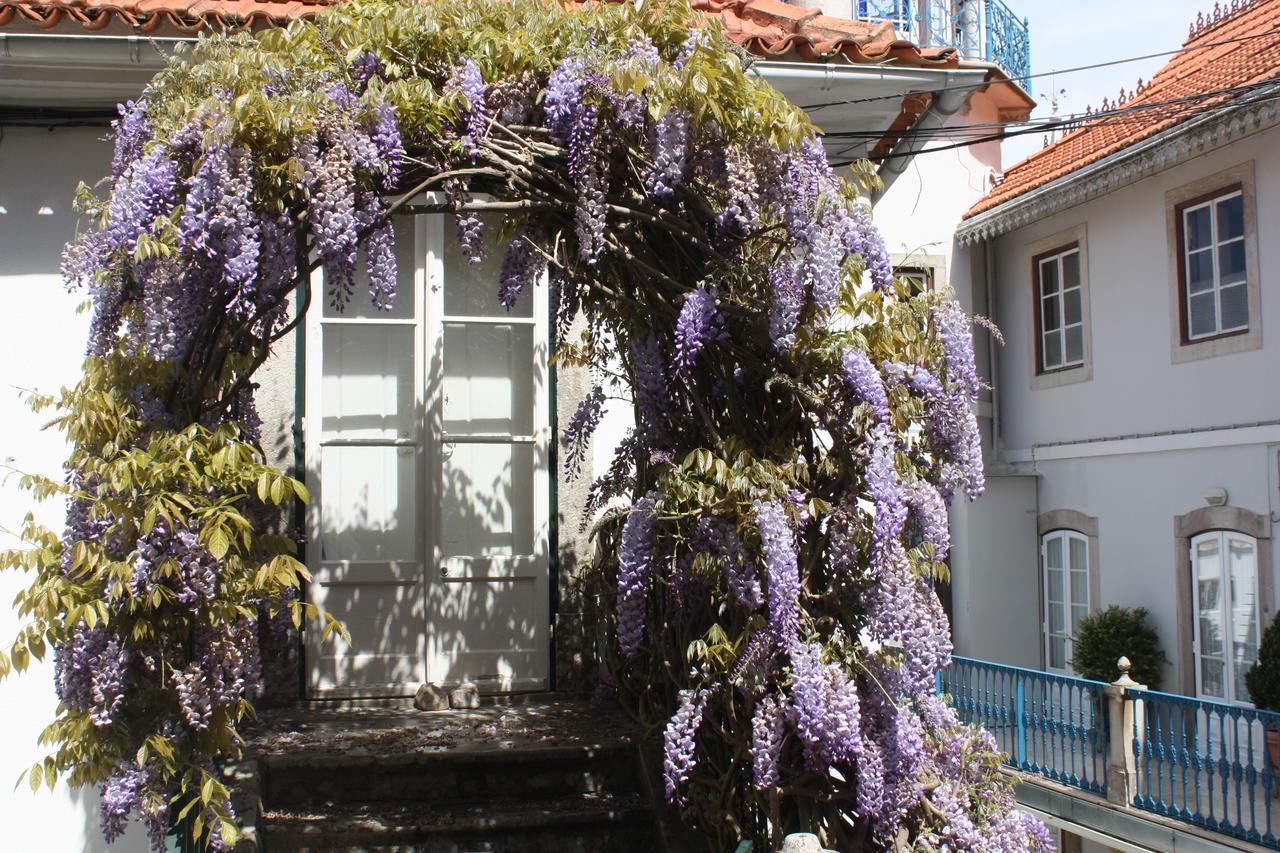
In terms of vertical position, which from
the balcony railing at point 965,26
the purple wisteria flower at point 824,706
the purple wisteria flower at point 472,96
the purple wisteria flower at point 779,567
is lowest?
the purple wisteria flower at point 824,706

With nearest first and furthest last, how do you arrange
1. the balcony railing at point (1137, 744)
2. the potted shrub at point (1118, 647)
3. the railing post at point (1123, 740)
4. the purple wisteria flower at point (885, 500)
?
the purple wisteria flower at point (885, 500)
the balcony railing at point (1137, 744)
the railing post at point (1123, 740)
the potted shrub at point (1118, 647)

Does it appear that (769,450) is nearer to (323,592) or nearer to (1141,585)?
(323,592)

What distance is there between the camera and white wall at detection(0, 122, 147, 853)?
4773 millimetres

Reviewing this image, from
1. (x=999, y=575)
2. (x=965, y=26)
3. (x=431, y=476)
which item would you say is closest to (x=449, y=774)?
(x=431, y=476)

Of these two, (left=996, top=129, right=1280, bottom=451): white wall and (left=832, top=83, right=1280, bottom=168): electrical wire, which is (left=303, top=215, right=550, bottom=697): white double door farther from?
(left=996, top=129, right=1280, bottom=451): white wall

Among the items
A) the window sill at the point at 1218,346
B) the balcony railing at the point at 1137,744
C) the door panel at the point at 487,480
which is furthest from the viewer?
the window sill at the point at 1218,346

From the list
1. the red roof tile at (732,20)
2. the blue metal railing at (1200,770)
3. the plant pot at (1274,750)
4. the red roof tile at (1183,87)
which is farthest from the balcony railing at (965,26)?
the plant pot at (1274,750)

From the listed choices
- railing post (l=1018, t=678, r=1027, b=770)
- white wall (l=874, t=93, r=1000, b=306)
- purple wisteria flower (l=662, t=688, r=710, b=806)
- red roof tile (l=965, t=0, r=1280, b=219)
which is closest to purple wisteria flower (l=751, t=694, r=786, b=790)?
purple wisteria flower (l=662, t=688, r=710, b=806)

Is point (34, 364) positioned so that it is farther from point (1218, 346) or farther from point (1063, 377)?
point (1063, 377)

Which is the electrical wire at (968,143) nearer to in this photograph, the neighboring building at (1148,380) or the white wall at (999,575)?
the neighboring building at (1148,380)

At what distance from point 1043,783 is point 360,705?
657cm

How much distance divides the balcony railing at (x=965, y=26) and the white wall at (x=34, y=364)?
8.02 metres

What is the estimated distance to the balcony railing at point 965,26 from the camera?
11.6m

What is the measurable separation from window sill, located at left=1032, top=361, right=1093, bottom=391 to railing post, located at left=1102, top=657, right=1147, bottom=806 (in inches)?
193
